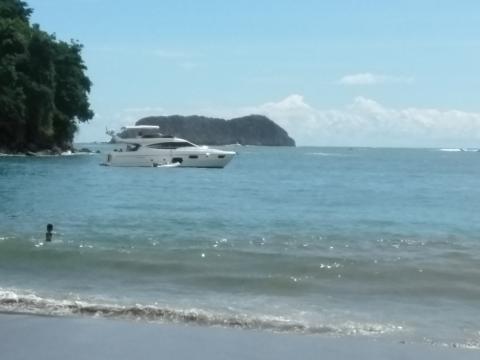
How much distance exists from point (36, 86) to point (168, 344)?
72.3 metres

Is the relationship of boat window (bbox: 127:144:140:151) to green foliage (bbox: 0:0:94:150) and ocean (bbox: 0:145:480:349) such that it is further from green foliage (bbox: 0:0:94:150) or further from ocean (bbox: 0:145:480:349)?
ocean (bbox: 0:145:480:349)

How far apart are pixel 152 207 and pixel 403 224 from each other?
9375mm

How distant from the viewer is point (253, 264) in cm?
1802

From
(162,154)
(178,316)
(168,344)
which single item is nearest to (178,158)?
(162,154)

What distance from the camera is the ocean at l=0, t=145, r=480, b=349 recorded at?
40.8 ft

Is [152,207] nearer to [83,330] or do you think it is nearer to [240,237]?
[240,237]

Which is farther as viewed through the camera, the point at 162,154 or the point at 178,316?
the point at 162,154

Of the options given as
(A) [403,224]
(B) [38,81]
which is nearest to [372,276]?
(A) [403,224]

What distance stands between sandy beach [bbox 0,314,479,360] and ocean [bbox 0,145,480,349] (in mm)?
573

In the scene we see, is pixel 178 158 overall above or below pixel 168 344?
above

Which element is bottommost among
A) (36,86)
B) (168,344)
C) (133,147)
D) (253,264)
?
(168,344)

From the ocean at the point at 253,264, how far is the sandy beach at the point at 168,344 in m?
0.57

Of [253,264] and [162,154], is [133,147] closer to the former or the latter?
[162,154]

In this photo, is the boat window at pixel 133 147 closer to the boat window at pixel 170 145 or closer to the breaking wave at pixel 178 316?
the boat window at pixel 170 145
